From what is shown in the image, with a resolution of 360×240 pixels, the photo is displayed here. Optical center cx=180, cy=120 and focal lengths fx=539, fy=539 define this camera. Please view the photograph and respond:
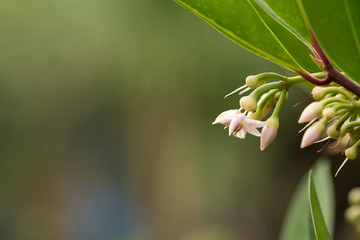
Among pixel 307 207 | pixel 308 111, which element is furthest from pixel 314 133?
pixel 307 207

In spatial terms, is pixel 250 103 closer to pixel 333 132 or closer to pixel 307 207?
pixel 333 132

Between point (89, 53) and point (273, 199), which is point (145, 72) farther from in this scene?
point (273, 199)

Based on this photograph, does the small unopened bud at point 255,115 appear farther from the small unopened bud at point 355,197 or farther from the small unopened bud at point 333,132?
the small unopened bud at point 355,197

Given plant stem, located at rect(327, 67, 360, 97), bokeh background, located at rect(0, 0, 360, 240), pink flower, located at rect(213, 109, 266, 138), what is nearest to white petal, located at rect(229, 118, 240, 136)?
pink flower, located at rect(213, 109, 266, 138)

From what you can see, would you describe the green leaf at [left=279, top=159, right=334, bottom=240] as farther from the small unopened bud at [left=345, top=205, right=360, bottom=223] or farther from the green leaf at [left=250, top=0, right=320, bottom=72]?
the green leaf at [left=250, top=0, right=320, bottom=72]

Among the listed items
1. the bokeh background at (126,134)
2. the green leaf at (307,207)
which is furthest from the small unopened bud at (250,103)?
the bokeh background at (126,134)

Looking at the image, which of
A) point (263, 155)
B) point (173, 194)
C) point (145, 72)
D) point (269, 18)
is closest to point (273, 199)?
point (263, 155)
